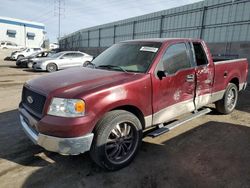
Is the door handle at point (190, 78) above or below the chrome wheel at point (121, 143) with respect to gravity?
above

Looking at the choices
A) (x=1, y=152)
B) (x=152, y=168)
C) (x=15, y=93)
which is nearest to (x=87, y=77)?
(x=152, y=168)

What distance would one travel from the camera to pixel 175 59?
3994mm

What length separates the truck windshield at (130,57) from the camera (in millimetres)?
3711

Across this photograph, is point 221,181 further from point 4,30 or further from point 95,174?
point 4,30

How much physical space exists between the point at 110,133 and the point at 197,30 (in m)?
11.6

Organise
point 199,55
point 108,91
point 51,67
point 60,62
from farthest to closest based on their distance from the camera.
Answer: point 60,62 → point 51,67 → point 199,55 → point 108,91

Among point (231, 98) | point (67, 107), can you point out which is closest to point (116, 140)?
point (67, 107)

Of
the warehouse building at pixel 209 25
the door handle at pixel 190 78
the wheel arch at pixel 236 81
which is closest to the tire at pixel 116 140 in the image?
the door handle at pixel 190 78

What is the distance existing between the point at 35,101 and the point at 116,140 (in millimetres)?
1285

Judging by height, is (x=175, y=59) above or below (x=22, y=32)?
below

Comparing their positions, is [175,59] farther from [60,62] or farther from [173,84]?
[60,62]

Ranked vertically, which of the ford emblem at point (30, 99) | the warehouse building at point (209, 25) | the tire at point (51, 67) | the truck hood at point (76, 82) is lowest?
the tire at point (51, 67)

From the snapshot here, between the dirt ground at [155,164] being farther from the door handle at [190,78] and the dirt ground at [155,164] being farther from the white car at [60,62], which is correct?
the white car at [60,62]

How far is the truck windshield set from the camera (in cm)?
371
